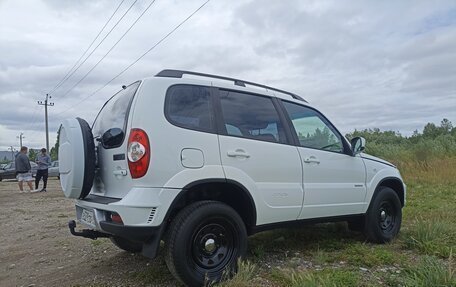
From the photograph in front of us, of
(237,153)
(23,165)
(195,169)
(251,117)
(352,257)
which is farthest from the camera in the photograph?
(23,165)

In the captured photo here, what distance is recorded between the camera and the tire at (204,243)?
3.21 m

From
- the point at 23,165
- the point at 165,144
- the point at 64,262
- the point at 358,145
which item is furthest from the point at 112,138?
the point at 23,165

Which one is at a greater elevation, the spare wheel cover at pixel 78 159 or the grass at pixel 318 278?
the spare wheel cover at pixel 78 159

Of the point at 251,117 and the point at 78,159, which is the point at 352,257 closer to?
the point at 251,117

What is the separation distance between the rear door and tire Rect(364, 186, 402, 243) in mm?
3178

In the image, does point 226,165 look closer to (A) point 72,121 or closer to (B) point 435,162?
(A) point 72,121

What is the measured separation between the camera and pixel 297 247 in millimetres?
4859

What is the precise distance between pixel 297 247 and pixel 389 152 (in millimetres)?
14784

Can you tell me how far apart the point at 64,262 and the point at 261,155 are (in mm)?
2744

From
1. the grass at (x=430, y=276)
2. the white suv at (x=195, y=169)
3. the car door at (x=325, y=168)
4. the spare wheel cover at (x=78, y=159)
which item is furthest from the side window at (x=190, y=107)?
the grass at (x=430, y=276)

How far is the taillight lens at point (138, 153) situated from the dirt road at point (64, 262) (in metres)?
1.19

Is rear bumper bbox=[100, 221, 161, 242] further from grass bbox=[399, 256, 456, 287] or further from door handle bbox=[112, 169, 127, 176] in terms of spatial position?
grass bbox=[399, 256, 456, 287]

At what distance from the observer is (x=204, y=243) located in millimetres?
3432

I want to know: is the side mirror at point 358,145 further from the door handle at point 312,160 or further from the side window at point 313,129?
the door handle at point 312,160
